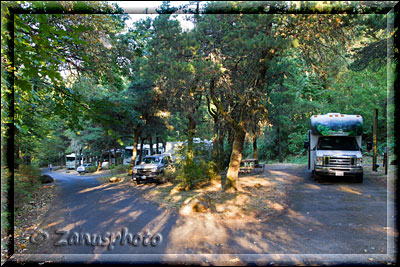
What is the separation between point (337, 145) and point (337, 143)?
0.11 meters

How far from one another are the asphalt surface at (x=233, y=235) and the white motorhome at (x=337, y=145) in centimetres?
267

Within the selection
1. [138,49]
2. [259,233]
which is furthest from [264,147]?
[259,233]

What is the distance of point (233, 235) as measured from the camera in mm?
6246

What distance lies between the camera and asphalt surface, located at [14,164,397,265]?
4977 mm

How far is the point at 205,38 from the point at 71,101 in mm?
6089

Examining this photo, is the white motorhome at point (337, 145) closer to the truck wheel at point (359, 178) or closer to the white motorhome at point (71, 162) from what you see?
the truck wheel at point (359, 178)

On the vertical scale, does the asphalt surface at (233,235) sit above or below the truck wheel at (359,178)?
below

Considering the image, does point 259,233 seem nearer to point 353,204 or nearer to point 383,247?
point 383,247

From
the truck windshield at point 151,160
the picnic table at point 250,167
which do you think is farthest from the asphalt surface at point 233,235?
the truck windshield at point 151,160

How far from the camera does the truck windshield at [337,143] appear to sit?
43.6ft

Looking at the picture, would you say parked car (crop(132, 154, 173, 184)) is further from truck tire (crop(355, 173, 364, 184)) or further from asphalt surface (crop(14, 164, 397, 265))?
truck tire (crop(355, 173, 364, 184))

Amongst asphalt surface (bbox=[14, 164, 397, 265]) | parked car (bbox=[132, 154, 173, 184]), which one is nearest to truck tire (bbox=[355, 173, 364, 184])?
asphalt surface (bbox=[14, 164, 397, 265])

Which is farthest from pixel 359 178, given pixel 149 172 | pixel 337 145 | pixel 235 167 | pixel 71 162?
pixel 71 162

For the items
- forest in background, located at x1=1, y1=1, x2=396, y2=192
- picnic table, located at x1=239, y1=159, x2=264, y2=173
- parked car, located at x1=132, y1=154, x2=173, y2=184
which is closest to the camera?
forest in background, located at x1=1, y1=1, x2=396, y2=192
